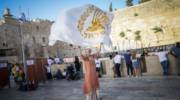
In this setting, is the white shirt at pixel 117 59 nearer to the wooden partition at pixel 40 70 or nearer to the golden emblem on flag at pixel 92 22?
the wooden partition at pixel 40 70

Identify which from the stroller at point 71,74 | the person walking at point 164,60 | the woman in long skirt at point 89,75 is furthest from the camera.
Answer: the stroller at point 71,74

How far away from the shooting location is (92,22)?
4871mm

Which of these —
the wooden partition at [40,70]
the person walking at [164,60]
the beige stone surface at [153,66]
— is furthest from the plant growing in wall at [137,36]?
the person walking at [164,60]

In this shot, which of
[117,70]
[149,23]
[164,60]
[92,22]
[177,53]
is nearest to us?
[92,22]

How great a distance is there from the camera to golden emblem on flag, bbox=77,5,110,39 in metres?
4.72

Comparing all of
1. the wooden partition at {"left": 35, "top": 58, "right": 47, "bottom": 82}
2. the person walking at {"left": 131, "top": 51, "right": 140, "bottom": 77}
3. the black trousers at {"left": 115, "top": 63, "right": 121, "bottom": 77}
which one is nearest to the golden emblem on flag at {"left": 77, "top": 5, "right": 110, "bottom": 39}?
the person walking at {"left": 131, "top": 51, "right": 140, "bottom": 77}

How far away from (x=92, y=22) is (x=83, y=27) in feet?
0.79

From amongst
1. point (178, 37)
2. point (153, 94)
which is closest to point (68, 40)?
point (153, 94)

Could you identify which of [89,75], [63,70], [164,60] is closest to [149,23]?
[63,70]

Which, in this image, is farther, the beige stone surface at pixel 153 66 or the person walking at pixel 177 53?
the beige stone surface at pixel 153 66

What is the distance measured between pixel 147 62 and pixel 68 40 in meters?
9.17

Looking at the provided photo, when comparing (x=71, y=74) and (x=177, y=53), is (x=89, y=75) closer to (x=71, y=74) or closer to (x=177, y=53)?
(x=177, y=53)

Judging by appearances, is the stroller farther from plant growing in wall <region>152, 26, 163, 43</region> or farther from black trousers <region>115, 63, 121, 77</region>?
plant growing in wall <region>152, 26, 163, 43</region>

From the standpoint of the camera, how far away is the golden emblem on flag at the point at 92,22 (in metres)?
4.72
